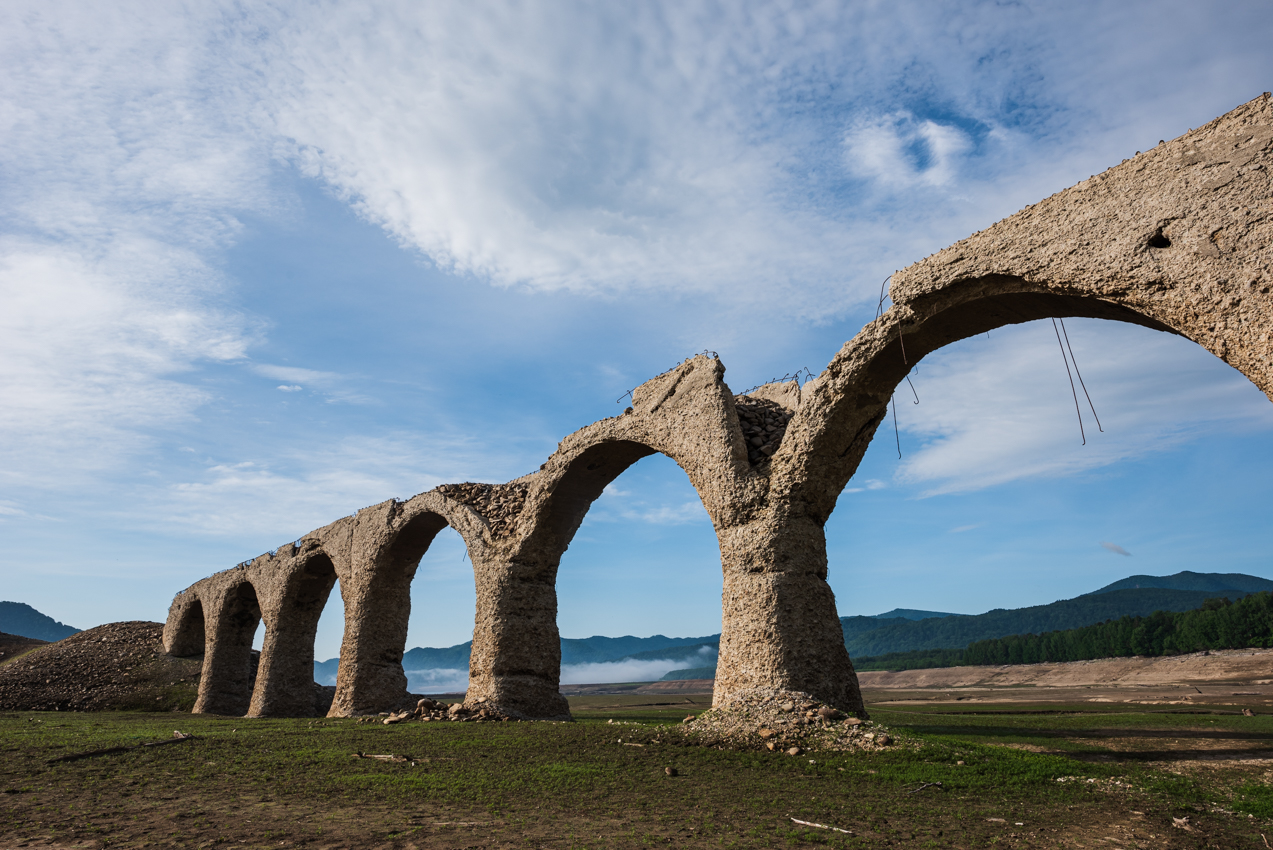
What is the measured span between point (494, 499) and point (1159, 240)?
9.68 m

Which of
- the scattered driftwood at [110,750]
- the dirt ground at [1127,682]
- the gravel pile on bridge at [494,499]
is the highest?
the gravel pile on bridge at [494,499]

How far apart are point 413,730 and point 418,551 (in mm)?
5746

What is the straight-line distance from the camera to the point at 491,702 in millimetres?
10305

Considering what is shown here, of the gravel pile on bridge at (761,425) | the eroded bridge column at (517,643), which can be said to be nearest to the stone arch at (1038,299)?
the gravel pile on bridge at (761,425)

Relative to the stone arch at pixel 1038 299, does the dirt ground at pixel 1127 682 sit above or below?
below

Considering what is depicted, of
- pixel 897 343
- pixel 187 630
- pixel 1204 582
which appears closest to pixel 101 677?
pixel 187 630

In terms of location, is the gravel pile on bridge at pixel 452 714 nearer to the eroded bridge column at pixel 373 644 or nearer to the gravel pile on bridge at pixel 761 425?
the eroded bridge column at pixel 373 644

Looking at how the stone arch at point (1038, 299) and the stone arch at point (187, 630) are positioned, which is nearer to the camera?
the stone arch at point (1038, 299)

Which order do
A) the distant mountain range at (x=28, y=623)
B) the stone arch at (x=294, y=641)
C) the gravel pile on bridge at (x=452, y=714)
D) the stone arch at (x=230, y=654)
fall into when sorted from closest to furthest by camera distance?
the gravel pile on bridge at (x=452, y=714), the stone arch at (x=294, y=641), the stone arch at (x=230, y=654), the distant mountain range at (x=28, y=623)

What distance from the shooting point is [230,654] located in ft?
57.9

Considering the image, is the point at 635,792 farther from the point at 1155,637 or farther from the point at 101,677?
the point at 1155,637

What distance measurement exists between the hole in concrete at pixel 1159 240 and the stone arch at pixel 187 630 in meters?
21.8

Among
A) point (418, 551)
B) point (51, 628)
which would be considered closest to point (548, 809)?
point (418, 551)

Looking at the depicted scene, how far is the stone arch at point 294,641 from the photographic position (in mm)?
14859
